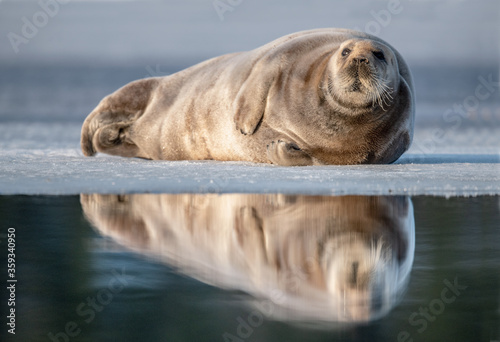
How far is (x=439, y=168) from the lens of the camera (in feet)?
20.6

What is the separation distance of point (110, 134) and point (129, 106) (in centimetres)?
33

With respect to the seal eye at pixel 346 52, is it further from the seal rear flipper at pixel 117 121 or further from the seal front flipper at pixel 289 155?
the seal rear flipper at pixel 117 121

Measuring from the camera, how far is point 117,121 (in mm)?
8125

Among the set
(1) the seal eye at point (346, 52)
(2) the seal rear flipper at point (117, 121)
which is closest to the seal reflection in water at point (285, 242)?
(1) the seal eye at point (346, 52)

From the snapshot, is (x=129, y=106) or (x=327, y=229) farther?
(x=129, y=106)

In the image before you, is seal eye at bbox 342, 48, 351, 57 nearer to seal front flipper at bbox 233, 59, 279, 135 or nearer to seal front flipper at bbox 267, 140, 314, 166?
seal front flipper at bbox 233, 59, 279, 135

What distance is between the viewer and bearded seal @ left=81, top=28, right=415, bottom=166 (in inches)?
247

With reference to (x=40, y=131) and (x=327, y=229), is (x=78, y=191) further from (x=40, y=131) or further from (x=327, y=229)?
(x=40, y=131)

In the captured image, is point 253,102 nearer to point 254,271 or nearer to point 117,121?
point 117,121

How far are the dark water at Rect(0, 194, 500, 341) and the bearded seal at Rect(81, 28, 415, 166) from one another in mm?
2006

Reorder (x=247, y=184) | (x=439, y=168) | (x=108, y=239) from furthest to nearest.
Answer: (x=439, y=168) < (x=247, y=184) < (x=108, y=239)

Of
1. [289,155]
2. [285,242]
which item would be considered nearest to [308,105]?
[289,155]

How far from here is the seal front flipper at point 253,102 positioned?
21.5 ft

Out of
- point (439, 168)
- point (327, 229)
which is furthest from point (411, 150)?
point (327, 229)
